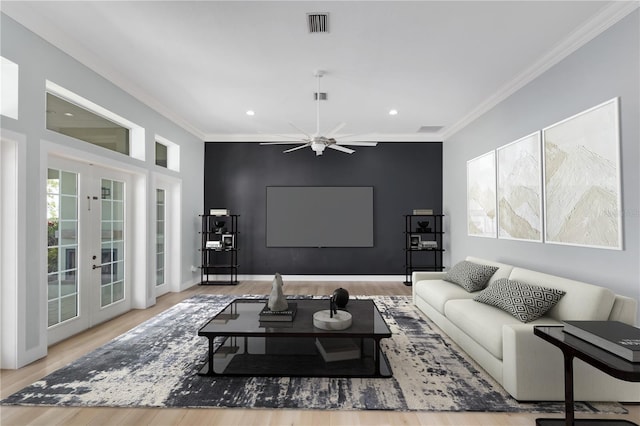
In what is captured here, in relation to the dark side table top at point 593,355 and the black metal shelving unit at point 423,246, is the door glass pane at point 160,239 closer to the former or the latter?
the black metal shelving unit at point 423,246

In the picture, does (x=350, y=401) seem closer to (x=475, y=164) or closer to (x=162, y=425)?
(x=162, y=425)

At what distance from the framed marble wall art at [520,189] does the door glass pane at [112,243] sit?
4904 millimetres

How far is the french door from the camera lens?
10.6ft

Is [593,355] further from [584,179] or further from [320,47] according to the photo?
[320,47]

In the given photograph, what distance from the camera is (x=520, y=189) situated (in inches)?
152

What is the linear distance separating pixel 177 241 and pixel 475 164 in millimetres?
4960

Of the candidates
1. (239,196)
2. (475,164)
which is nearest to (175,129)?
(239,196)

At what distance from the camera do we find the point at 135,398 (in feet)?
7.23

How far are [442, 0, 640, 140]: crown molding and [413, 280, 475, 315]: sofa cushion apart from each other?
248 centimetres

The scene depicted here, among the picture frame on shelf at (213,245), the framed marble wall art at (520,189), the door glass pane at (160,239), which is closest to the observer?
the framed marble wall art at (520,189)

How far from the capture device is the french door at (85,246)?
10.6 ft

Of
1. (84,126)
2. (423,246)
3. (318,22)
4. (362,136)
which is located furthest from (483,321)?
(362,136)

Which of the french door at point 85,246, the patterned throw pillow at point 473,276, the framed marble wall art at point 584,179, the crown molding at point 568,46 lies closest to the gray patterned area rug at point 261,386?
the french door at point 85,246

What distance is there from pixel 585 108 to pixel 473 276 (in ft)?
6.39
